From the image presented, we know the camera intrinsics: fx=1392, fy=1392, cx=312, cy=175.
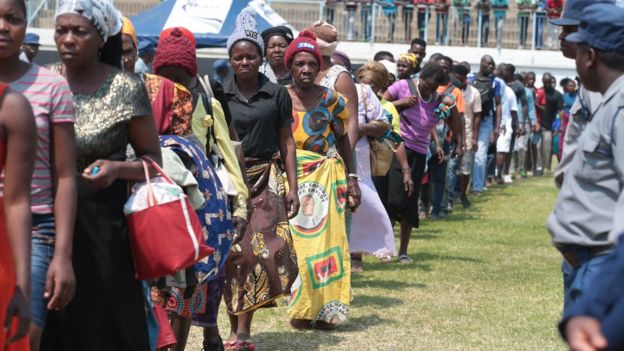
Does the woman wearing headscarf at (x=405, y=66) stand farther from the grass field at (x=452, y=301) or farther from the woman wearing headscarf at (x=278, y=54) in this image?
the woman wearing headscarf at (x=278, y=54)

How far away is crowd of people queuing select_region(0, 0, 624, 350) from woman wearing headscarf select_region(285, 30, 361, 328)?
12 millimetres

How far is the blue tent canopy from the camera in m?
18.4

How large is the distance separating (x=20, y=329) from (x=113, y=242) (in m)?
1.01

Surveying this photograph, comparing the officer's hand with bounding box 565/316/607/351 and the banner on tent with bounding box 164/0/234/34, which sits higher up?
the officer's hand with bounding box 565/316/607/351

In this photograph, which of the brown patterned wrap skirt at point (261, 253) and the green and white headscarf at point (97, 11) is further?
the brown patterned wrap skirt at point (261, 253)

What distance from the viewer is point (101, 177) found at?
498cm

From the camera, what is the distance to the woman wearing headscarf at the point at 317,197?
9.09 m

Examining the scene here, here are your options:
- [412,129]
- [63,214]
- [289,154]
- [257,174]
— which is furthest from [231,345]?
[412,129]

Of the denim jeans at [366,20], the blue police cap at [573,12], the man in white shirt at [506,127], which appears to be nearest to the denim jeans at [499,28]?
the denim jeans at [366,20]

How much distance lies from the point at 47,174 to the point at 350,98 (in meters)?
5.27

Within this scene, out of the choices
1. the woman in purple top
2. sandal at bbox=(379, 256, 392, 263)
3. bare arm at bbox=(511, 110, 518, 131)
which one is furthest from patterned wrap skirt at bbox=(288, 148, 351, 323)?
bare arm at bbox=(511, 110, 518, 131)

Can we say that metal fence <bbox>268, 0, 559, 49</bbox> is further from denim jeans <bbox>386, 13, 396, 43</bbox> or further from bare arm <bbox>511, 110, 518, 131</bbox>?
bare arm <bbox>511, 110, 518, 131</bbox>

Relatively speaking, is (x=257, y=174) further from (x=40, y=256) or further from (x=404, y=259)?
(x=404, y=259)

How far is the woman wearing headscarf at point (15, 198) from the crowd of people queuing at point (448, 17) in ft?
103
